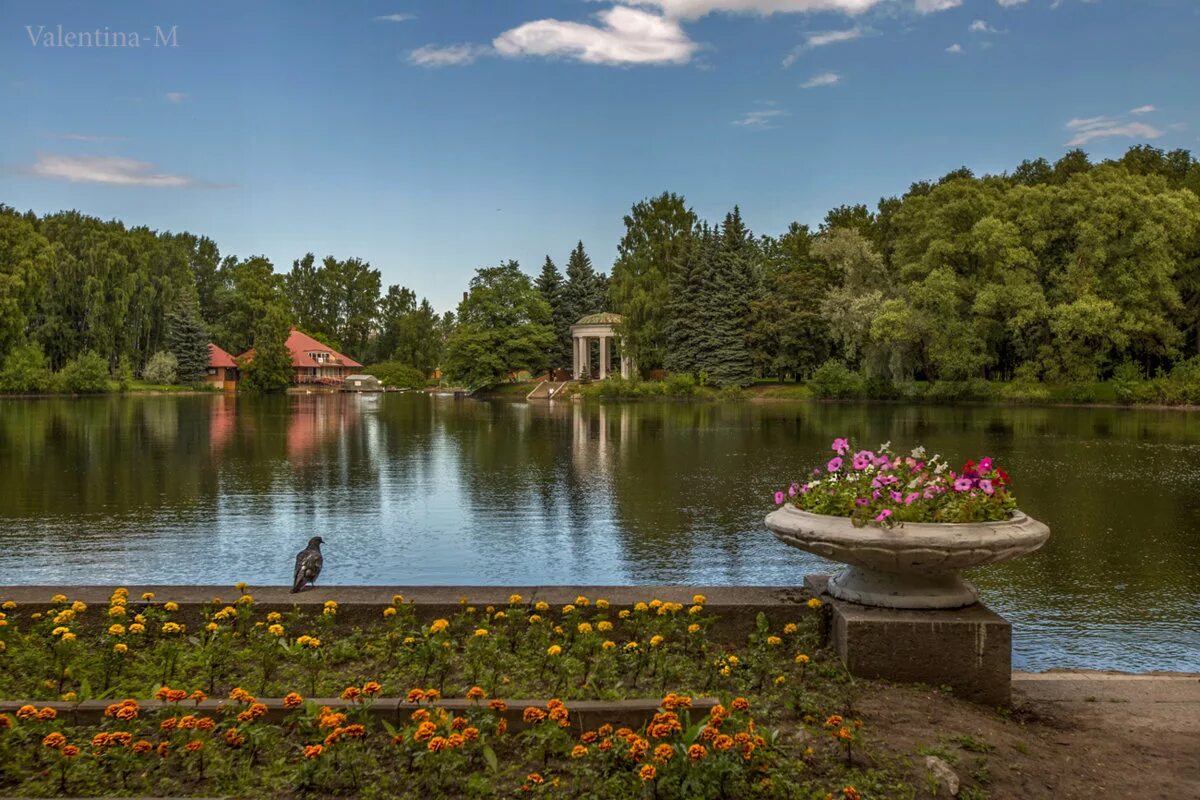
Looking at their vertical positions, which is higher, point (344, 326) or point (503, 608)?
point (344, 326)

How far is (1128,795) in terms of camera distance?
12.0ft

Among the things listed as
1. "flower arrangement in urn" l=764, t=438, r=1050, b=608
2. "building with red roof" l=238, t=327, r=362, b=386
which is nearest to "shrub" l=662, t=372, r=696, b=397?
"building with red roof" l=238, t=327, r=362, b=386

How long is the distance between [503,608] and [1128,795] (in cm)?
311

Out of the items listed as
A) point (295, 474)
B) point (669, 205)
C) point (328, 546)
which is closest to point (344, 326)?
point (669, 205)

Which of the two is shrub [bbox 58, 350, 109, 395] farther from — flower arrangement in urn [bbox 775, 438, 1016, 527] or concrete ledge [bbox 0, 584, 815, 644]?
flower arrangement in urn [bbox 775, 438, 1016, 527]

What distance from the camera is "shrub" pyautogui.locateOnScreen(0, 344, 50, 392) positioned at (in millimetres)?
66688

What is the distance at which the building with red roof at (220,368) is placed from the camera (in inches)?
3617

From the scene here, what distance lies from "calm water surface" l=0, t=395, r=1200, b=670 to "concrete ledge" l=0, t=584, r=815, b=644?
316 cm

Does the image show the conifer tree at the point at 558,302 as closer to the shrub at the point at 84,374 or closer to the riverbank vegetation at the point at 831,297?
the riverbank vegetation at the point at 831,297

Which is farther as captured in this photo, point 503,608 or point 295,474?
point 295,474

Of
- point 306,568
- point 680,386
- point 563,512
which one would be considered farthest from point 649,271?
point 306,568

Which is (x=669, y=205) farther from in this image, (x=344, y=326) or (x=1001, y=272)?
(x=344, y=326)

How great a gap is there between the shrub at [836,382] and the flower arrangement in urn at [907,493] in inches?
2098

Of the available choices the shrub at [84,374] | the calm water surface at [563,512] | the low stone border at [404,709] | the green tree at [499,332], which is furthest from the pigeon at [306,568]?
the shrub at [84,374]
